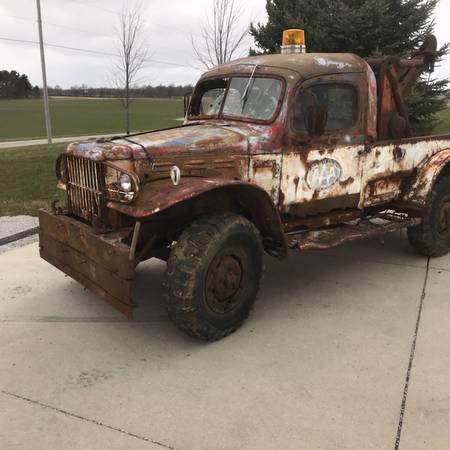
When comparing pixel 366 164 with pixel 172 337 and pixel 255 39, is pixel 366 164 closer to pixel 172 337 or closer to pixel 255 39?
pixel 172 337

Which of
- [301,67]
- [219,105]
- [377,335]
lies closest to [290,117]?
[301,67]

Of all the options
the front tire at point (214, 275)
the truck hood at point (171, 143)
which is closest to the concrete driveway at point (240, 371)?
the front tire at point (214, 275)

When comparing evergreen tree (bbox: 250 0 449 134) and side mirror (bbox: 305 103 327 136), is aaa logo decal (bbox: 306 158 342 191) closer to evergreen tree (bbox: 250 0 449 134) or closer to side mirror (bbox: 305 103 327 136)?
side mirror (bbox: 305 103 327 136)

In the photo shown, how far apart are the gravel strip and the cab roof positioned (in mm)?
3013

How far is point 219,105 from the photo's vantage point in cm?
443

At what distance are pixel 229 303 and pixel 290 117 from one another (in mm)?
1519

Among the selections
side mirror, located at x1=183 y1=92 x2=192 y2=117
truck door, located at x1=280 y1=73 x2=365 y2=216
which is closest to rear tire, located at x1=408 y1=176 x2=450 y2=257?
truck door, located at x1=280 y1=73 x2=365 y2=216

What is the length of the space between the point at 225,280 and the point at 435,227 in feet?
9.03

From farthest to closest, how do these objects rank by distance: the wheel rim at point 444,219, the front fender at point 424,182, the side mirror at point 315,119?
the wheel rim at point 444,219 → the front fender at point 424,182 → the side mirror at point 315,119

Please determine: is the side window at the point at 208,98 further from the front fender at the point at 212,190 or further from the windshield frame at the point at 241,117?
the front fender at the point at 212,190

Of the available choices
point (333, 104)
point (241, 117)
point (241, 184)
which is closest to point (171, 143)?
point (241, 184)

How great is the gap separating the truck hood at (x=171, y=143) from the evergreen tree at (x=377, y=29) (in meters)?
7.32

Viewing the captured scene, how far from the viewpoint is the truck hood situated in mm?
3385

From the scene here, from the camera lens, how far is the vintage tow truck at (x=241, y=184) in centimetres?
335
